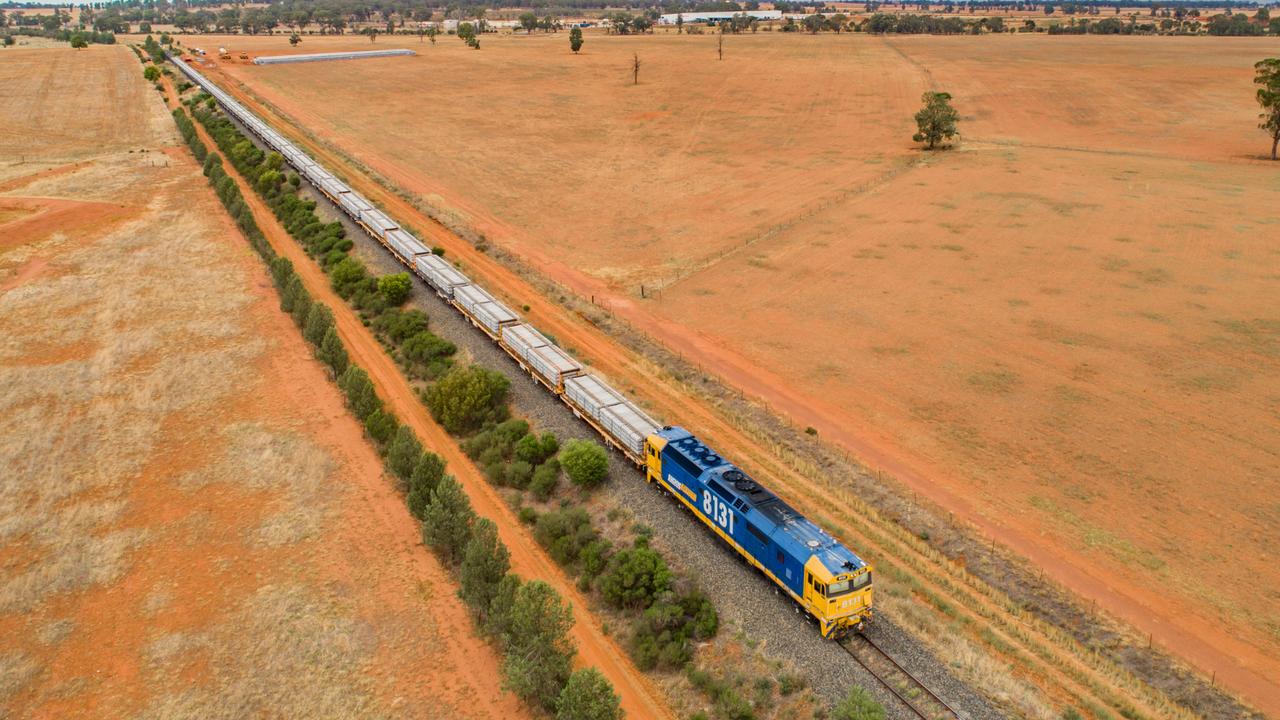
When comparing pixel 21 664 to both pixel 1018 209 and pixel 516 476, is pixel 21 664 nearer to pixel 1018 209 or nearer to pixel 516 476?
pixel 516 476

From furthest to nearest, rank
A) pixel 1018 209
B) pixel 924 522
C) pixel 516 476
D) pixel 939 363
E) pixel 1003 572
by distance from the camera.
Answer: pixel 1018 209, pixel 939 363, pixel 516 476, pixel 924 522, pixel 1003 572

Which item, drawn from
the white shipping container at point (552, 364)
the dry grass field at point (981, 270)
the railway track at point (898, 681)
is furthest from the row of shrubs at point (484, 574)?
the dry grass field at point (981, 270)

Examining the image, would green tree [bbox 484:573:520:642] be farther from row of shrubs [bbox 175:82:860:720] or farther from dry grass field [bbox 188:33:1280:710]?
dry grass field [bbox 188:33:1280:710]

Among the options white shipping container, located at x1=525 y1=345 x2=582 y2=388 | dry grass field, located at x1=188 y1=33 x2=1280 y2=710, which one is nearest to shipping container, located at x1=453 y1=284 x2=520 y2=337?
white shipping container, located at x1=525 y1=345 x2=582 y2=388

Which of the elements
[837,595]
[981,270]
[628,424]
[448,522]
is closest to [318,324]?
[448,522]

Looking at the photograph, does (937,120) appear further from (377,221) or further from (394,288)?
(394,288)

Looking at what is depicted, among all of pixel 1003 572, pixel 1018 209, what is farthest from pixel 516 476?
pixel 1018 209
